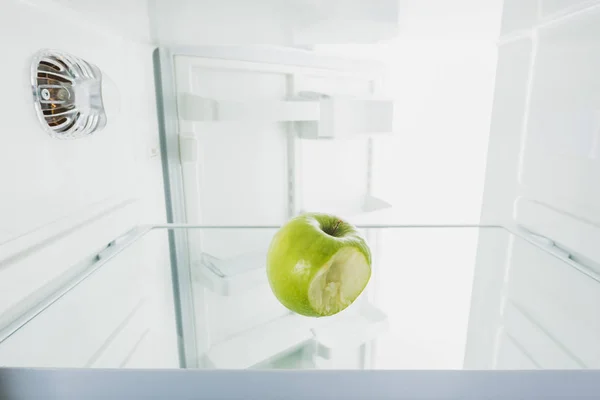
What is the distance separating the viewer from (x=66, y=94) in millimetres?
558

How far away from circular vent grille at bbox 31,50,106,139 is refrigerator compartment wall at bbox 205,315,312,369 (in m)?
0.45

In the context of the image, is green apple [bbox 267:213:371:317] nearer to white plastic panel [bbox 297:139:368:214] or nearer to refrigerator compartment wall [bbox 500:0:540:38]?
refrigerator compartment wall [bbox 500:0:540:38]

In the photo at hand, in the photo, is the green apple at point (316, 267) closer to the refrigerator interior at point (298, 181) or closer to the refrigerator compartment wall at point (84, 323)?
A: the refrigerator interior at point (298, 181)

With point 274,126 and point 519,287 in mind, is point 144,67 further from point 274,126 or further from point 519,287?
point 519,287

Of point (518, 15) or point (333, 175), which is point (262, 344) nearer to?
point (333, 175)

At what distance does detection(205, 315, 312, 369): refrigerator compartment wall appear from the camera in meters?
0.67

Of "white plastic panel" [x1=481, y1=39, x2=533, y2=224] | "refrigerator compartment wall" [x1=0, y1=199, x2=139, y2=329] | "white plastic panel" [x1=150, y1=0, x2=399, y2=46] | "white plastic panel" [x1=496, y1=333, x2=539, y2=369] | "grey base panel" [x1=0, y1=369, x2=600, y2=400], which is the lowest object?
"white plastic panel" [x1=496, y1=333, x2=539, y2=369]

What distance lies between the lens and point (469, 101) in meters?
1.15

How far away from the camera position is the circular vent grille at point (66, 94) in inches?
20.0

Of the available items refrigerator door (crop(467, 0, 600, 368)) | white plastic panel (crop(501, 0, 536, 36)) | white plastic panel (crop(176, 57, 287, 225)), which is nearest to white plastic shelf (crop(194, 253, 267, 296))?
white plastic panel (crop(176, 57, 287, 225))

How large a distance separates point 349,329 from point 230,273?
0.36 m

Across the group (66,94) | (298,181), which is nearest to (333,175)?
(298,181)

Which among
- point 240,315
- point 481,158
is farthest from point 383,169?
point 240,315

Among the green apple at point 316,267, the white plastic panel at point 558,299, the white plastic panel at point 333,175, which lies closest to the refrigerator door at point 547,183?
the white plastic panel at point 558,299
